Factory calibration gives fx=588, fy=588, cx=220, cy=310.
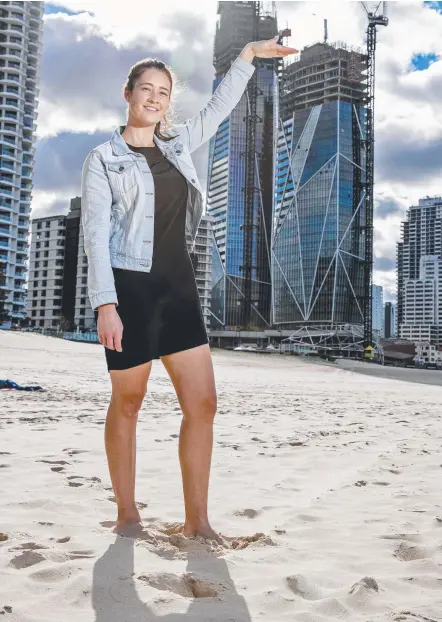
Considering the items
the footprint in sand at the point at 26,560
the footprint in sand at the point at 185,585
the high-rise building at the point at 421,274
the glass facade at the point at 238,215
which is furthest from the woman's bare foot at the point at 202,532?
the high-rise building at the point at 421,274

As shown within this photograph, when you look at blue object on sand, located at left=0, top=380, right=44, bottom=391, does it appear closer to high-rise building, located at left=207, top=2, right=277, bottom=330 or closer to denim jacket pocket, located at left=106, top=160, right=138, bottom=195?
denim jacket pocket, located at left=106, top=160, right=138, bottom=195

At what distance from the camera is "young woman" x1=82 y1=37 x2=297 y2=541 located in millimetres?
Result: 2471

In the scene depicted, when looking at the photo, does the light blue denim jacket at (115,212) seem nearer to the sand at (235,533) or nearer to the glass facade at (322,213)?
the sand at (235,533)

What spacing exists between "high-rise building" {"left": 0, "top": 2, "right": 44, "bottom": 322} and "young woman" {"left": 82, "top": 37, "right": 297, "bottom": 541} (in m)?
73.3

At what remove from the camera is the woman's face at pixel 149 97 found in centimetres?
266

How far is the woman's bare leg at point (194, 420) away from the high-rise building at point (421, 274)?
587 feet

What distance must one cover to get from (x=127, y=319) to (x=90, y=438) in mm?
2720

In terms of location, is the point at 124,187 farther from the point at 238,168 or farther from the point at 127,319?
the point at 238,168

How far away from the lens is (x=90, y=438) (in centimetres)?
489

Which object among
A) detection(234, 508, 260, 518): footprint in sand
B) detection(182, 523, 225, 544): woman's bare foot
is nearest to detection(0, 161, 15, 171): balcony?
detection(234, 508, 260, 518): footprint in sand

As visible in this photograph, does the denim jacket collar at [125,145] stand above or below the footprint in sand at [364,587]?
above

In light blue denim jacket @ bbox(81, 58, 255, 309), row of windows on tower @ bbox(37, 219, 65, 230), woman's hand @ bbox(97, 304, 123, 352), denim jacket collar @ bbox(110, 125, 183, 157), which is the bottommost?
woman's hand @ bbox(97, 304, 123, 352)

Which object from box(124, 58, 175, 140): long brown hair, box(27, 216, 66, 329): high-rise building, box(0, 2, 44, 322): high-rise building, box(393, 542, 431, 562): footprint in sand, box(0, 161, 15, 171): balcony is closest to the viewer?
box(393, 542, 431, 562): footprint in sand

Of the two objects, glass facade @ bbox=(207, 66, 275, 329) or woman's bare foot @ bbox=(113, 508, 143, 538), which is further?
glass facade @ bbox=(207, 66, 275, 329)
